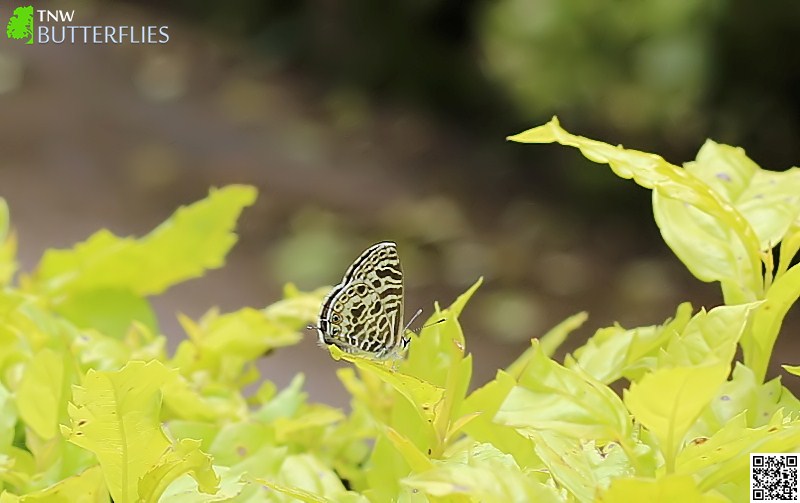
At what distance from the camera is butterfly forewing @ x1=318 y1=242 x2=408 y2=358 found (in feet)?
1.95

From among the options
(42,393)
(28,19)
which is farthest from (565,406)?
(28,19)

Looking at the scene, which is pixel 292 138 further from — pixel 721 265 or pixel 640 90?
pixel 721 265

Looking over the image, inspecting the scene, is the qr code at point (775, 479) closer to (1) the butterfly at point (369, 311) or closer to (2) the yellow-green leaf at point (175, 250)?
(1) the butterfly at point (369, 311)

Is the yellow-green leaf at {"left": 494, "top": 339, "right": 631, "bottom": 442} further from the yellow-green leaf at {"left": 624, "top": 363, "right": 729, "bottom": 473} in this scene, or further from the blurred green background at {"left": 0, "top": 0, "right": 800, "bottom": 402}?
the blurred green background at {"left": 0, "top": 0, "right": 800, "bottom": 402}

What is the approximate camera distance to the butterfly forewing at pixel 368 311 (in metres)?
0.59

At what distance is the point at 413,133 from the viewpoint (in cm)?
424

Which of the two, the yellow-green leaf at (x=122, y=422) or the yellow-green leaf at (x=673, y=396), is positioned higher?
the yellow-green leaf at (x=673, y=396)

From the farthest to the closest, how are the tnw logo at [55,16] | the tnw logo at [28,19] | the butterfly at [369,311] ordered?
1. the tnw logo at [55,16]
2. the tnw logo at [28,19]
3. the butterfly at [369,311]

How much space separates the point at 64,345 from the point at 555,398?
36 centimetres

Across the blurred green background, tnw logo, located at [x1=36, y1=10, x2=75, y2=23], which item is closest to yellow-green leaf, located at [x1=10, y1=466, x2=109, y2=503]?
the blurred green background

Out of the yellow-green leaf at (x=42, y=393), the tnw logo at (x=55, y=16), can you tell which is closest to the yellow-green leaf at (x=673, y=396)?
the yellow-green leaf at (x=42, y=393)

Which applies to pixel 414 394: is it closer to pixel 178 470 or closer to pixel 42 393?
pixel 178 470

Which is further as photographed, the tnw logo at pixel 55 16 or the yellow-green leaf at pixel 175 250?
the tnw logo at pixel 55 16

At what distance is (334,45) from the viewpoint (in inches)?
169
